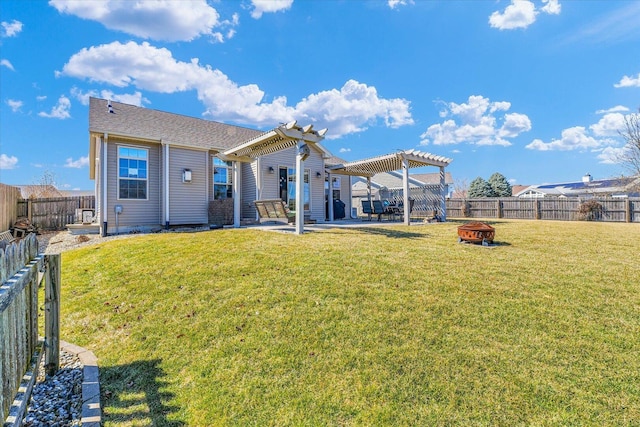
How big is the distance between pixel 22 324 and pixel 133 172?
929 centimetres

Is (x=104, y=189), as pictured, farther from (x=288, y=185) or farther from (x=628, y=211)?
(x=628, y=211)

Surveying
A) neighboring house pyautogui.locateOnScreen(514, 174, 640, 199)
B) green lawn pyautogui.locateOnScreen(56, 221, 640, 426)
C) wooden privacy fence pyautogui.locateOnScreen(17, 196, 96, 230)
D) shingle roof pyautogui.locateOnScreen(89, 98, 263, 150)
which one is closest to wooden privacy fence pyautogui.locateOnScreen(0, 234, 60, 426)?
green lawn pyautogui.locateOnScreen(56, 221, 640, 426)

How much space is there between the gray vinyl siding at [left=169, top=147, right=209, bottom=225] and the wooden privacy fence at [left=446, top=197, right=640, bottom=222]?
1484 centimetres

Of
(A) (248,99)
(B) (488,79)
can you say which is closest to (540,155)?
(B) (488,79)

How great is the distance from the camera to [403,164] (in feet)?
35.9

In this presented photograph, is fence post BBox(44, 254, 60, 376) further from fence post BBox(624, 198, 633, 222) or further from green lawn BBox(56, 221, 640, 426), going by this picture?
fence post BBox(624, 198, 633, 222)

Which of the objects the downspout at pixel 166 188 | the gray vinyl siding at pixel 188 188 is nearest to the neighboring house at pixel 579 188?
the gray vinyl siding at pixel 188 188

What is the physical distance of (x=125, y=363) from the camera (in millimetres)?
2979

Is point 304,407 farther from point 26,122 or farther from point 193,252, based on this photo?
point 26,122

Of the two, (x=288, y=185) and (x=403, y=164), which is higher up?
(x=403, y=164)

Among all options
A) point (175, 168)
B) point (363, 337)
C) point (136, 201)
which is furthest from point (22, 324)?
point (175, 168)

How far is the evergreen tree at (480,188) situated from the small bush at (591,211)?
33.6 ft

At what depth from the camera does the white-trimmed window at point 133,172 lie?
992 centimetres

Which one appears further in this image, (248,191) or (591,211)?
(591,211)
